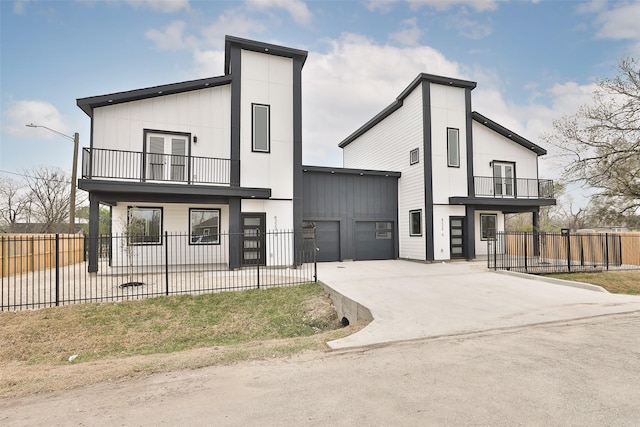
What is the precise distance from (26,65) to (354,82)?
1882 centimetres

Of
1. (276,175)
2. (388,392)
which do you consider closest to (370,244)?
(276,175)

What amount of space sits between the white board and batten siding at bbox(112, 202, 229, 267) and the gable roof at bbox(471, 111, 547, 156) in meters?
14.3

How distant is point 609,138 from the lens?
638 inches

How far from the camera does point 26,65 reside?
14992 mm

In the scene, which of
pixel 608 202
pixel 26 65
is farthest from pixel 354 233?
pixel 26 65

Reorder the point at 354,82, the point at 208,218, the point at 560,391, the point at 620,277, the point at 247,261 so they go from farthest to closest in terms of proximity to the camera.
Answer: the point at 354,82 < the point at 208,218 < the point at 247,261 < the point at 620,277 < the point at 560,391

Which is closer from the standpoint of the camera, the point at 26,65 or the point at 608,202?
the point at 26,65

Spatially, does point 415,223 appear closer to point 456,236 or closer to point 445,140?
point 456,236

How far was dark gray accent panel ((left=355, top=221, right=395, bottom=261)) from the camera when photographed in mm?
16516

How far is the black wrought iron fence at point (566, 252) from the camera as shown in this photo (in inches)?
A: 494

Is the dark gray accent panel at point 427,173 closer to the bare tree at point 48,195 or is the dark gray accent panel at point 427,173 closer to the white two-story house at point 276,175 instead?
the white two-story house at point 276,175

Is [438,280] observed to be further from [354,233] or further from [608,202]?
[608,202]

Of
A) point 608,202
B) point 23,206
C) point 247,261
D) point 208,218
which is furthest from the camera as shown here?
point 23,206

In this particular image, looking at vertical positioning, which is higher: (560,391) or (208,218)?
(208,218)
